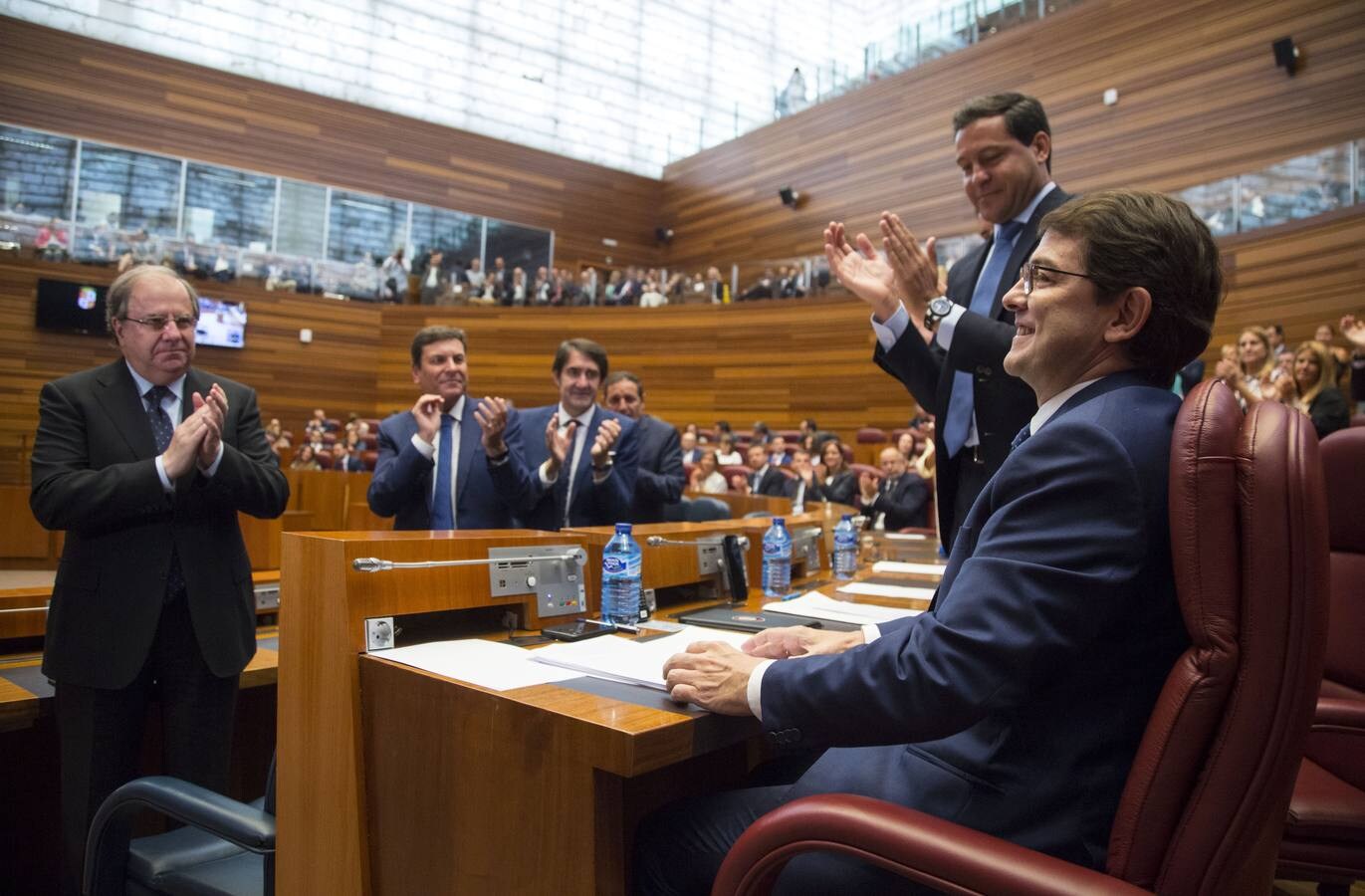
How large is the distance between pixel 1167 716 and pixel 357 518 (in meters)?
6.79

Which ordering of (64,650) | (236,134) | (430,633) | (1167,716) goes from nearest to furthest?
(1167,716), (430,633), (64,650), (236,134)

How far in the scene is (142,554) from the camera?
1786 mm

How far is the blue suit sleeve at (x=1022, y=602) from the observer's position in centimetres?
90

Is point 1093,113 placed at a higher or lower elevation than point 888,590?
higher

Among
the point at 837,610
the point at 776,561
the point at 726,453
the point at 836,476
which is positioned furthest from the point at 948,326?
the point at 726,453

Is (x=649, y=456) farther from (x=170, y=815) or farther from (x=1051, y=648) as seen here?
(x=1051, y=648)

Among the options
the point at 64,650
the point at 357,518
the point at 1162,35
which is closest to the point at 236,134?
the point at 357,518

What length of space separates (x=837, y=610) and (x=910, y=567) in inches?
37.2

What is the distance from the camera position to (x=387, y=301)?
11.6 m

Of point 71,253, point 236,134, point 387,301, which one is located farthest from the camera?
point 387,301

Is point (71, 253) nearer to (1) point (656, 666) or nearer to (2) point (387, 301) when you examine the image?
(2) point (387, 301)

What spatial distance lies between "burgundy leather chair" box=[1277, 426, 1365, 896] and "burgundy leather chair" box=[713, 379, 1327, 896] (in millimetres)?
633

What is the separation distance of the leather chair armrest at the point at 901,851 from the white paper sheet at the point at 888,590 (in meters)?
1.15

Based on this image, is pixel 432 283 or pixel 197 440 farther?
pixel 432 283
